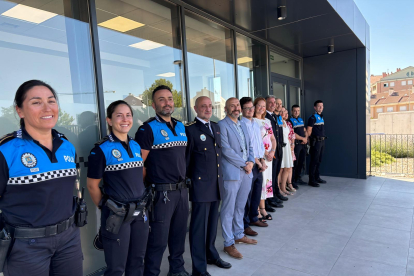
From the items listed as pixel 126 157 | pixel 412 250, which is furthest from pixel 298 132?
pixel 126 157

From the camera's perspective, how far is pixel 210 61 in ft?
14.0

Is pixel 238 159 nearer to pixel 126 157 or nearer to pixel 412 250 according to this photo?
pixel 126 157

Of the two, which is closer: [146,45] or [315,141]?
[146,45]

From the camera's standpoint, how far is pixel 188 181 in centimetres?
245

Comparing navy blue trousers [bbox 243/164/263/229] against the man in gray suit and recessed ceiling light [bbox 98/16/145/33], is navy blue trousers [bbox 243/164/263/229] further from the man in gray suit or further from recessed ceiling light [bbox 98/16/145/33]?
recessed ceiling light [bbox 98/16/145/33]

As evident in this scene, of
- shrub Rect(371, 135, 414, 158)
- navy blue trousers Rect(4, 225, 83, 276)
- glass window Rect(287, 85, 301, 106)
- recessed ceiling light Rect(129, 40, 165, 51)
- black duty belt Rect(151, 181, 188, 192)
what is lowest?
shrub Rect(371, 135, 414, 158)

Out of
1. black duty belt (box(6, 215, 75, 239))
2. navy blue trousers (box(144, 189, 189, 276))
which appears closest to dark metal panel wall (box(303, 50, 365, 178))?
navy blue trousers (box(144, 189, 189, 276))

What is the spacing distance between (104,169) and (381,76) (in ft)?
247

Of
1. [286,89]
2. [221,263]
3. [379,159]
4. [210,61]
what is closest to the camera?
[221,263]

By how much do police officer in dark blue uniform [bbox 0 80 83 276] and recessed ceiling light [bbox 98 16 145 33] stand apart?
159 cm

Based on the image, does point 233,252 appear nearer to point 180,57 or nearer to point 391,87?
point 180,57

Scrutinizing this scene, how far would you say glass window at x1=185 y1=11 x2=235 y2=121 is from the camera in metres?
3.88

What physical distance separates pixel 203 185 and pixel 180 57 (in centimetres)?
196

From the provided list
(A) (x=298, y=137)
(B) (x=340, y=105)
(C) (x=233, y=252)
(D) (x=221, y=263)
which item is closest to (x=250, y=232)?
(C) (x=233, y=252)
